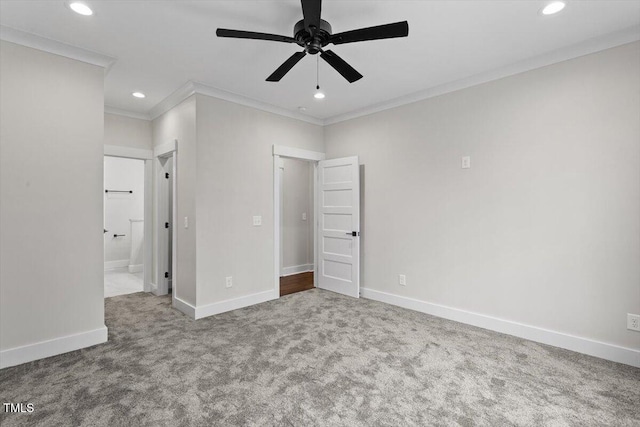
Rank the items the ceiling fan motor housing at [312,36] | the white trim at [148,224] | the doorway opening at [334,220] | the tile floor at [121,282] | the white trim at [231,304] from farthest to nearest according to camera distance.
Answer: the tile floor at [121,282] → the white trim at [148,224] → the doorway opening at [334,220] → the white trim at [231,304] → the ceiling fan motor housing at [312,36]

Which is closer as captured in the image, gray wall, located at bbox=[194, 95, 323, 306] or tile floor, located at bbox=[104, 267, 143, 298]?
gray wall, located at bbox=[194, 95, 323, 306]

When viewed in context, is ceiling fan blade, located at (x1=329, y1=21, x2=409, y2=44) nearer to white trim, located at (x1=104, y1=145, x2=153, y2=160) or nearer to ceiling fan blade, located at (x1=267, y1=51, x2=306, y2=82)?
ceiling fan blade, located at (x1=267, y1=51, x2=306, y2=82)

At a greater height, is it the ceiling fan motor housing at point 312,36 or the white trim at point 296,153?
the ceiling fan motor housing at point 312,36

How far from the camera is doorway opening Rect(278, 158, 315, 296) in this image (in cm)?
611

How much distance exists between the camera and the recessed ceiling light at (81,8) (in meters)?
2.21

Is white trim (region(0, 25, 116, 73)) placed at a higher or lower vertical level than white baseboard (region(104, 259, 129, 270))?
higher

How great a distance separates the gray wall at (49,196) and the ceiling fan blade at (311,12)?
2.25 metres

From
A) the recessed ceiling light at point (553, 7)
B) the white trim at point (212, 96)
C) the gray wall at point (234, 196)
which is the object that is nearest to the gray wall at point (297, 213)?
the white trim at point (212, 96)

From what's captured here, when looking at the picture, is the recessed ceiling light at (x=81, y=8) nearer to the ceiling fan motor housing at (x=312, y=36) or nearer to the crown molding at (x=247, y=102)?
the crown molding at (x=247, y=102)

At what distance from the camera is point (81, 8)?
7.39 ft

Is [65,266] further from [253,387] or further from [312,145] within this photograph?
[312,145]

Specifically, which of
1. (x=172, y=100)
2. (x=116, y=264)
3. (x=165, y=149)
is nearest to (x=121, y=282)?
(x=116, y=264)

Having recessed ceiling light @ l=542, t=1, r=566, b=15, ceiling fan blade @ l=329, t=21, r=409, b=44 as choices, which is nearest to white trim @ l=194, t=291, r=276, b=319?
ceiling fan blade @ l=329, t=21, r=409, b=44

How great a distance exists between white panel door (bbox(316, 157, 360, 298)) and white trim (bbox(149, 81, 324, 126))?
3.04ft
